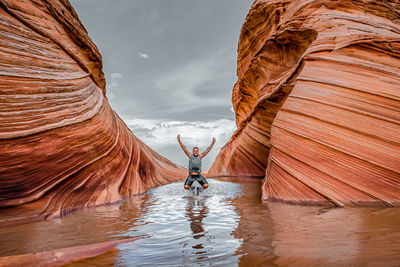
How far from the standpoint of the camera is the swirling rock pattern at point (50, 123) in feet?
10.4

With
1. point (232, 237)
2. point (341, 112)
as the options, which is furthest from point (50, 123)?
point (341, 112)

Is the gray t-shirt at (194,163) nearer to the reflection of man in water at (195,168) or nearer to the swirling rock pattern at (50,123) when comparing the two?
the reflection of man in water at (195,168)

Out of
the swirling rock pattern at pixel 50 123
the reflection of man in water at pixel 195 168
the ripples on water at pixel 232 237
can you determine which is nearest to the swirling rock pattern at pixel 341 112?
the ripples on water at pixel 232 237

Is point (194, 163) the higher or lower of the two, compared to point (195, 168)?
higher

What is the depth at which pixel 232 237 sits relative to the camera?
2018 mm

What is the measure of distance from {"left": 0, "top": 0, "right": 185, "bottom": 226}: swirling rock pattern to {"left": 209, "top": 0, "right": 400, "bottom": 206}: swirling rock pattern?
10.9 feet

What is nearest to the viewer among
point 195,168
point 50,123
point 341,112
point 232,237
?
point 232,237

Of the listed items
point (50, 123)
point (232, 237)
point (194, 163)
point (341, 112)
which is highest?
point (50, 123)

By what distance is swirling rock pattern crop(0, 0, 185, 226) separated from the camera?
316 cm

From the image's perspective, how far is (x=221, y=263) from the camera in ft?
4.85

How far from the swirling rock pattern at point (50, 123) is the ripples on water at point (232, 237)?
64 centimetres

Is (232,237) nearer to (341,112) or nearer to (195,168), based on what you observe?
(341,112)

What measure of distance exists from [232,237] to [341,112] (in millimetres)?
2908

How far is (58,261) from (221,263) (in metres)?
1.11
